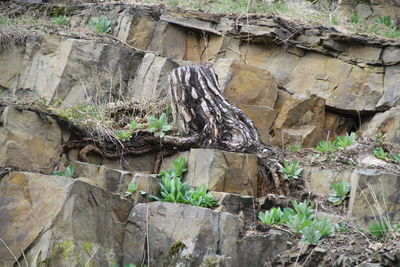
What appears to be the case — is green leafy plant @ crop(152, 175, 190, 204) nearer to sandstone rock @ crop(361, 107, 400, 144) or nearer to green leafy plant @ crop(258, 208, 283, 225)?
green leafy plant @ crop(258, 208, 283, 225)

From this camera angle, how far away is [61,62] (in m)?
10.4

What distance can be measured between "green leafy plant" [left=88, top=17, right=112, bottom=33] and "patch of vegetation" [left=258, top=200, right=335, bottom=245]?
5199 millimetres

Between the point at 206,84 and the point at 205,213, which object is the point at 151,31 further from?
the point at 205,213

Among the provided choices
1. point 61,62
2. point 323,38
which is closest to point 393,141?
point 323,38

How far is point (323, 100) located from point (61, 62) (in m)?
3.98

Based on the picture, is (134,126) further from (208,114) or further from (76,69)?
(76,69)

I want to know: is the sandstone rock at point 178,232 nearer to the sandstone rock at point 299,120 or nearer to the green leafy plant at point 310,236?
the green leafy plant at point 310,236

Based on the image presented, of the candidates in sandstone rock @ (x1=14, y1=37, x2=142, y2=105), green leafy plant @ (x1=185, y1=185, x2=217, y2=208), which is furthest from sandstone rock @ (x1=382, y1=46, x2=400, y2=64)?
green leafy plant @ (x1=185, y1=185, x2=217, y2=208)

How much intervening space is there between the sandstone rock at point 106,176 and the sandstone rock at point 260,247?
61.8 inches

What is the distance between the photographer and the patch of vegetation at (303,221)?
677 cm

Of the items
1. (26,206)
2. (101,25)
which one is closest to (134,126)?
(26,206)

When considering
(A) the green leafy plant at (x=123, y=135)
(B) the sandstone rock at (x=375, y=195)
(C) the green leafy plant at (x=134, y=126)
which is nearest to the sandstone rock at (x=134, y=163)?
(A) the green leafy plant at (x=123, y=135)

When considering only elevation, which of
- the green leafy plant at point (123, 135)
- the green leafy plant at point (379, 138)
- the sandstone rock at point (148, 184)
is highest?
the green leafy plant at point (379, 138)

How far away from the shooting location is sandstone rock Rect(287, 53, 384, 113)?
10.6 m
